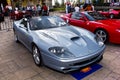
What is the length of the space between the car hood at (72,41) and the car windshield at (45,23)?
0.32m

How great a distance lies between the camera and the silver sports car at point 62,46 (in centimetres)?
316

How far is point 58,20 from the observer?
493cm

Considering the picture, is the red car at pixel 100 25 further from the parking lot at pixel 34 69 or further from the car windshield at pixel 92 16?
the parking lot at pixel 34 69

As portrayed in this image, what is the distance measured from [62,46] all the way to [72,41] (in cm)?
35

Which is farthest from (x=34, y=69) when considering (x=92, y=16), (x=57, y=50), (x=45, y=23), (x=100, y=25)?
(x=92, y=16)

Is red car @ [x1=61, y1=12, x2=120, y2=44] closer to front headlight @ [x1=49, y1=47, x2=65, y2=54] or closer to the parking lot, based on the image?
the parking lot

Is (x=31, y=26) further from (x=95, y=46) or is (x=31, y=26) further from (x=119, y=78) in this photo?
(x=119, y=78)

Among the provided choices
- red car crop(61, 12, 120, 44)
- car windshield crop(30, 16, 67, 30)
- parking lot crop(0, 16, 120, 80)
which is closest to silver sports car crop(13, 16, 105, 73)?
car windshield crop(30, 16, 67, 30)

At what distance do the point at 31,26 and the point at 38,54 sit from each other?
40.6 inches

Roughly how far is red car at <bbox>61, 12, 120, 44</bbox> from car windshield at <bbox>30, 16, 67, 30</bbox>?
1448mm

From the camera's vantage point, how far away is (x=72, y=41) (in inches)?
141

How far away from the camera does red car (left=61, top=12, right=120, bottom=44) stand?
17.1ft

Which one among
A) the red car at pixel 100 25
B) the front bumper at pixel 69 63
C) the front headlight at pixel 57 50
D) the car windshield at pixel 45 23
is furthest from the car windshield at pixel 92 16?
the front headlight at pixel 57 50

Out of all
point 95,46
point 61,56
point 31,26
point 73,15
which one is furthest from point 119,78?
point 73,15
